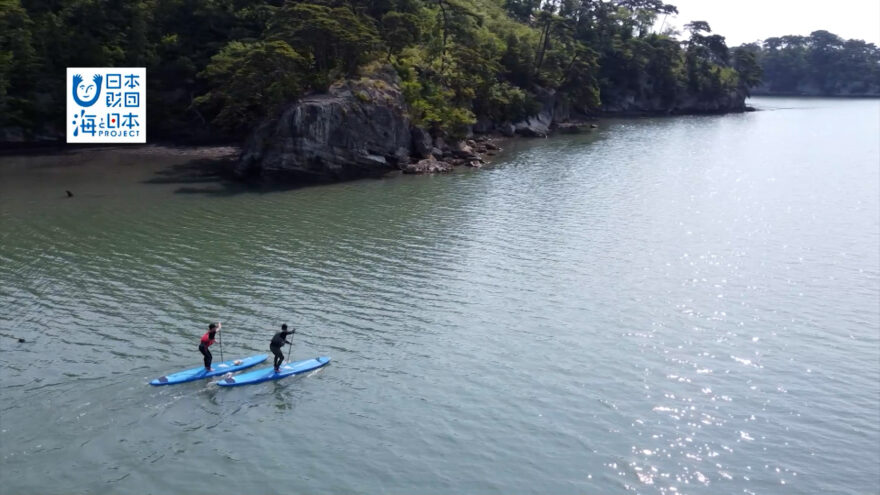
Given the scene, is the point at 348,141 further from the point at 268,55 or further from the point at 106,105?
the point at 106,105

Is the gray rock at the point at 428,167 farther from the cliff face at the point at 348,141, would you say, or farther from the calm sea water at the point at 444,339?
the calm sea water at the point at 444,339

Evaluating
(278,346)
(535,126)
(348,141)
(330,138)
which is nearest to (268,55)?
(330,138)

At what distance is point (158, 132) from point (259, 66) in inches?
968

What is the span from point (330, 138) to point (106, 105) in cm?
2004

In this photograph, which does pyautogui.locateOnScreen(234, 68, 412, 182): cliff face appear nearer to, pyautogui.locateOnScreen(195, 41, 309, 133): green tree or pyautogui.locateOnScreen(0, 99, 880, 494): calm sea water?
pyautogui.locateOnScreen(195, 41, 309, 133): green tree

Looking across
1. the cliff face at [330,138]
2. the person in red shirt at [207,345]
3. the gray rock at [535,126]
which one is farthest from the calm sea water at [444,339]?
the gray rock at [535,126]

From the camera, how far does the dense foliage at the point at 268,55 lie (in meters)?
62.5

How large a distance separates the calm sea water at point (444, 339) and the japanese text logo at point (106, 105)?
9.25m

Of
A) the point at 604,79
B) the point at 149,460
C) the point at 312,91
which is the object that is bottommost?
the point at 149,460

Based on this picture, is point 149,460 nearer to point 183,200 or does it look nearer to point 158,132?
point 183,200

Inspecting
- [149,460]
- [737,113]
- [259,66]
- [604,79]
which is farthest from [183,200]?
[737,113]

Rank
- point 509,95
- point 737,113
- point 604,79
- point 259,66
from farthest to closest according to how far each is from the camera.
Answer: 1. point 737,113
2. point 604,79
3. point 509,95
4. point 259,66

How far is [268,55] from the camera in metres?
59.5

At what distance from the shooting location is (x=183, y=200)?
174 ft
